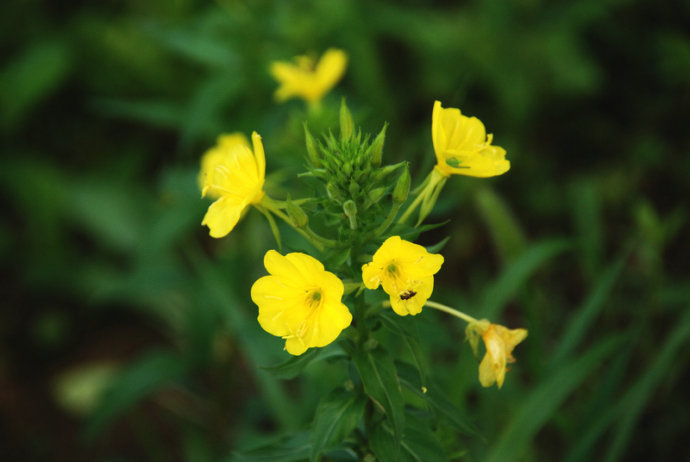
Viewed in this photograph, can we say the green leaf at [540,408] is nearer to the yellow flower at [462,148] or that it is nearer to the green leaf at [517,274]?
the green leaf at [517,274]

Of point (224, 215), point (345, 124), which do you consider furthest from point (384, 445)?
point (345, 124)

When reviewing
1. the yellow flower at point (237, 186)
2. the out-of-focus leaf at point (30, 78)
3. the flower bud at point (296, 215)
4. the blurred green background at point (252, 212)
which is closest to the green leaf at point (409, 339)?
the flower bud at point (296, 215)

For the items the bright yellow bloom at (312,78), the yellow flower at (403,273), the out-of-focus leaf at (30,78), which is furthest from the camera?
the out-of-focus leaf at (30,78)

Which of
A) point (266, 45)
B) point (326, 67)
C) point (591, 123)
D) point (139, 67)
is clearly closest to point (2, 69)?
point (139, 67)

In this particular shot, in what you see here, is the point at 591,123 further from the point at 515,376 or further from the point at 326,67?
the point at 326,67

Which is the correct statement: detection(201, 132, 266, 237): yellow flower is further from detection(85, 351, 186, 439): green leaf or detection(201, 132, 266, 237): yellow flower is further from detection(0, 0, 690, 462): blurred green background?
Answer: detection(85, 351, 186, 439): green leaf

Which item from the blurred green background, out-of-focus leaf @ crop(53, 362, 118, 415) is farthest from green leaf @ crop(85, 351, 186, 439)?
out-of-focus leaf @ crop(53, 362, 118, 415)

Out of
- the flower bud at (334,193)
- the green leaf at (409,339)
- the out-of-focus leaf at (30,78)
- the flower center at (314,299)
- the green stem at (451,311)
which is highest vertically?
the flower bud at (334,193)
